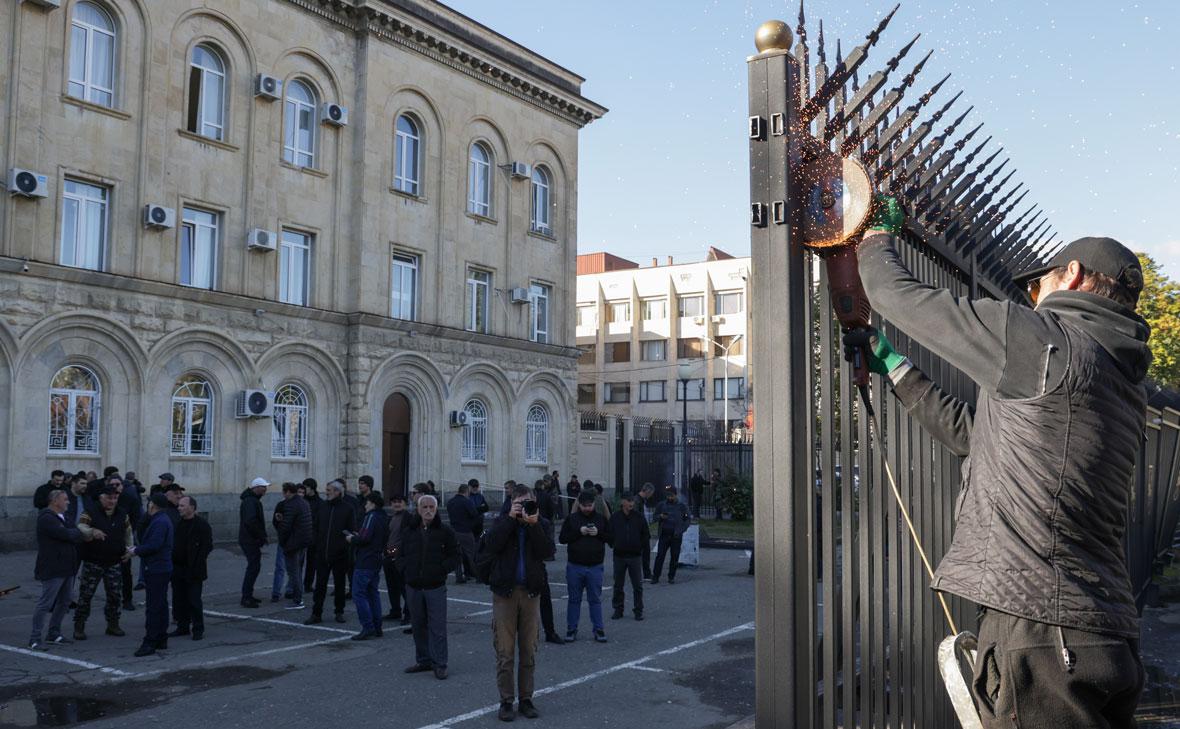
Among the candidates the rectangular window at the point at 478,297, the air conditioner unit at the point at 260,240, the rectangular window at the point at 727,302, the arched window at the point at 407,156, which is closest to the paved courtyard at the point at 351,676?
the air conditioner unit at the point at 260,240

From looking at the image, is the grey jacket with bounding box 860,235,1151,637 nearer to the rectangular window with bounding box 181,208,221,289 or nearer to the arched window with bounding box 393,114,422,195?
the rectangular window with bounding box 181,208,221,289

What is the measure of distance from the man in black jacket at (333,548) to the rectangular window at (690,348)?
53188 mm

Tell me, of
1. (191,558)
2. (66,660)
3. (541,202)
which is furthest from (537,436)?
(66,660)

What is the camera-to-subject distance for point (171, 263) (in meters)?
24.4

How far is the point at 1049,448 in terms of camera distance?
275 cm

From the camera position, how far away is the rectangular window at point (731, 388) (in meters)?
64.9

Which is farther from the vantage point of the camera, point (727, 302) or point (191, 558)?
point (727, 302)

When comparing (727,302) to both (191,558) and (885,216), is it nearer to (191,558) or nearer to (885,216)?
(191,558)

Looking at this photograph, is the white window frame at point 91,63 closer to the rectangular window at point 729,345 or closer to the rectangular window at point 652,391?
the rectangular window at point 729,345

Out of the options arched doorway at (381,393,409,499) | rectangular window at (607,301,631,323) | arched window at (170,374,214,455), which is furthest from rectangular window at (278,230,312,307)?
rectangular window at (607,301,631,323)

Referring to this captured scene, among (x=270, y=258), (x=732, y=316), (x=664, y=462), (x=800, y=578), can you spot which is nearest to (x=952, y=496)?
(x=800, y=578)

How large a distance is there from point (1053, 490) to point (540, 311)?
32616mm

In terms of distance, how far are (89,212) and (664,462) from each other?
23030 millimetres

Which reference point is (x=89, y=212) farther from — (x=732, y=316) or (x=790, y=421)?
(x=732, y=316)
